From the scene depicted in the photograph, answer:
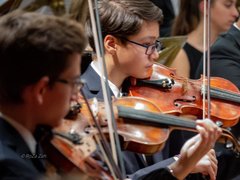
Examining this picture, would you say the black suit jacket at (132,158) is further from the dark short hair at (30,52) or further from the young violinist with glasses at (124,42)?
the dark short hair at (30,52)

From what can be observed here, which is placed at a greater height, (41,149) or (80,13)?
(80,13)

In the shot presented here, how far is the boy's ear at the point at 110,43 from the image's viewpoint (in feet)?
6.04

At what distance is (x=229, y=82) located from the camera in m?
2.10

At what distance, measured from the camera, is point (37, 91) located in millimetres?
1193

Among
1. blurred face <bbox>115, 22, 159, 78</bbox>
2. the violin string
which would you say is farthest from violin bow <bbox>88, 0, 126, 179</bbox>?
blurred face <bbox>115, 22, 159, 78</bbox>

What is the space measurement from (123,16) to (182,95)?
31 centimetres

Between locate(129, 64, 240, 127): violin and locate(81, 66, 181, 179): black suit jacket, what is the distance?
0.35ft

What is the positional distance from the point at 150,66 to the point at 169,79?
106 mm

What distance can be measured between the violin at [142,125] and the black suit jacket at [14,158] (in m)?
0.28

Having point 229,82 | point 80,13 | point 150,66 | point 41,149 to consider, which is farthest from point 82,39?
point 80,13

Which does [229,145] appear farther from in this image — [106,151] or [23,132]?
[23,132]

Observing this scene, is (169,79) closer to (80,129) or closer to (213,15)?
(80,129)

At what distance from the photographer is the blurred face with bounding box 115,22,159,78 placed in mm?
1843

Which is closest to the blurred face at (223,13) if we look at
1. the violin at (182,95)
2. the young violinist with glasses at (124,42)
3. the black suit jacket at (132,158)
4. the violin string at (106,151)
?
the violin at (182,95)
